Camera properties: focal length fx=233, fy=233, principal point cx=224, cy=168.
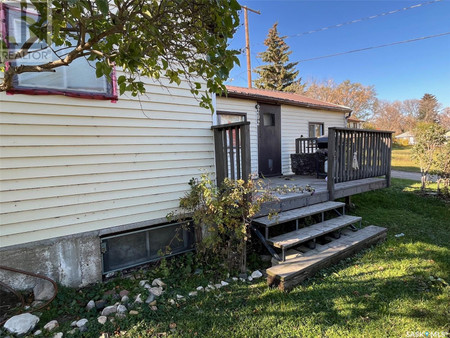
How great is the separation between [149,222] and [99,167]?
3.18 feet

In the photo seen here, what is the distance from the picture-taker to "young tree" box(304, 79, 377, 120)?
82.8ft

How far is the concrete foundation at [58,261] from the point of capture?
2.42 meters

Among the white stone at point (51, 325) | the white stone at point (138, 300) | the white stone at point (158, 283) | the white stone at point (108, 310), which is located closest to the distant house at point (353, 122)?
the white stone at point (158, 283)

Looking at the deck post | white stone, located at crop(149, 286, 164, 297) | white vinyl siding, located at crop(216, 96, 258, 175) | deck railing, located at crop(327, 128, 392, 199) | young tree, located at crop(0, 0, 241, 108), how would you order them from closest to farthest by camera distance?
1. young tree, located at crop(0, 0, 241, 108)
2. white stone, located at crop(149, 286, 164, 297)
3. the deck post
4. deck railing, located at crop(327, 128, 392, 199)
5. white vinyl siding, located at crop(216, 96, 258, 175)

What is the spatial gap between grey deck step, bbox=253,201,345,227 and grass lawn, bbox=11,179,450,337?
763 millimetres

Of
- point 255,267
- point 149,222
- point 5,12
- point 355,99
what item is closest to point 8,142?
point 5,12

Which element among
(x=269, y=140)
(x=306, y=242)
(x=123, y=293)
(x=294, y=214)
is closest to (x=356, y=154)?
(x=294, y=214)

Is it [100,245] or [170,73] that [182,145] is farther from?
[100,245]

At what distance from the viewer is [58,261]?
2.62 metres

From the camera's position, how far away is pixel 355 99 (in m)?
26.3

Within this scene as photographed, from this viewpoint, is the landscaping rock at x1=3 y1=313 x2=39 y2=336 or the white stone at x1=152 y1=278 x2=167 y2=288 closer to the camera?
the landscaping rock at x1=3 y1=313 x2=39 y2=336

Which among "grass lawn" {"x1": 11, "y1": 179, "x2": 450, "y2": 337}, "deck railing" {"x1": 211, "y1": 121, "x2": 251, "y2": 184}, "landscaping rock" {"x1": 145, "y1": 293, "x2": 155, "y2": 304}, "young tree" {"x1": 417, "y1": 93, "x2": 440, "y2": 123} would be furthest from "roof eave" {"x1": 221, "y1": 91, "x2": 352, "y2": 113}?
"young tree" {"x1": 417, "y1": 93, "x2": 440, "y2": 123}

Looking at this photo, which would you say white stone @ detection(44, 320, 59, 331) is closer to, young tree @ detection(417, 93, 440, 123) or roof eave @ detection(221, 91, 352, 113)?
roof eave @ detection(221, 91, 352, 113)

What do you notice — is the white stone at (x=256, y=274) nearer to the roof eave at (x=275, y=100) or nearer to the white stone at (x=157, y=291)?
the white stone at (x=157, y=291)
